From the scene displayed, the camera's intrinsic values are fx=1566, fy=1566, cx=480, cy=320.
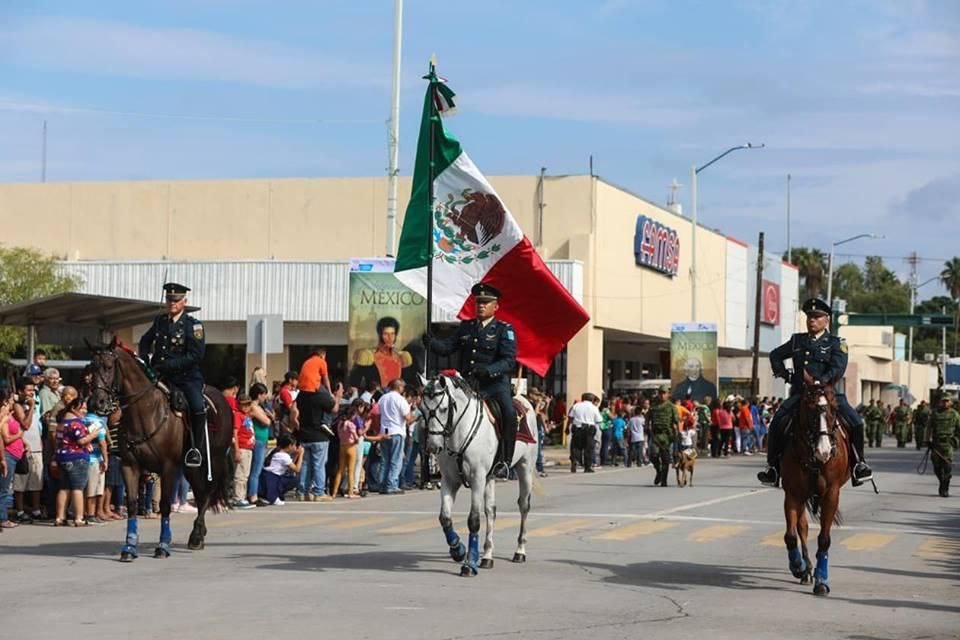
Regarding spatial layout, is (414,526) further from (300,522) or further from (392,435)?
(392,435)

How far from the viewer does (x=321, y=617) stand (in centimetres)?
1116

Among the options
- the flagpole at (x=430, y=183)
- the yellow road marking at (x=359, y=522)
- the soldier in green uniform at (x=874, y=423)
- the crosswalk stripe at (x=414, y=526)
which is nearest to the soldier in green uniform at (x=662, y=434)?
the yellow road marking at (x=359, y=522)

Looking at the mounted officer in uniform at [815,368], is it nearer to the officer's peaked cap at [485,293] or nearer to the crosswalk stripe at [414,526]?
the officer's peaked cap at [485,293]

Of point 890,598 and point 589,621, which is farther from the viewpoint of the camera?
point 890,598

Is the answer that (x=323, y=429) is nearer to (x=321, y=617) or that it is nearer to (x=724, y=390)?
(x=321, y=617)

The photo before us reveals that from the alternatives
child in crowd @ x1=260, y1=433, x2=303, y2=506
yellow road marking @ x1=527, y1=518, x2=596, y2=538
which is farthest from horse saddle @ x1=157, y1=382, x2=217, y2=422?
child in crowd @ x1=260, y1=433, x2=303, y2=506

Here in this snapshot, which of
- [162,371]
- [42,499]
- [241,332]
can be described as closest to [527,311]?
[162,371]

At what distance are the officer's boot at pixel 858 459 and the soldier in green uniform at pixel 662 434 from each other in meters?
17.3

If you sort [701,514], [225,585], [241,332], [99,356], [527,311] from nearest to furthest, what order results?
[225,585], [99,356], [527,311], [701,514], [241,332]

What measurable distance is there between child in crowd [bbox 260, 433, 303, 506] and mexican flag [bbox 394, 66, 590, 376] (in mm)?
7152

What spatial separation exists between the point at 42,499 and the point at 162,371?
6.41m

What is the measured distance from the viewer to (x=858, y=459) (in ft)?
46.4

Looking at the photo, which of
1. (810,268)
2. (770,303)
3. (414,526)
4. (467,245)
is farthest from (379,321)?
(810,268)

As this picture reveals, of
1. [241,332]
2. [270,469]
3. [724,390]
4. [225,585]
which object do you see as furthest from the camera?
[724,390]
